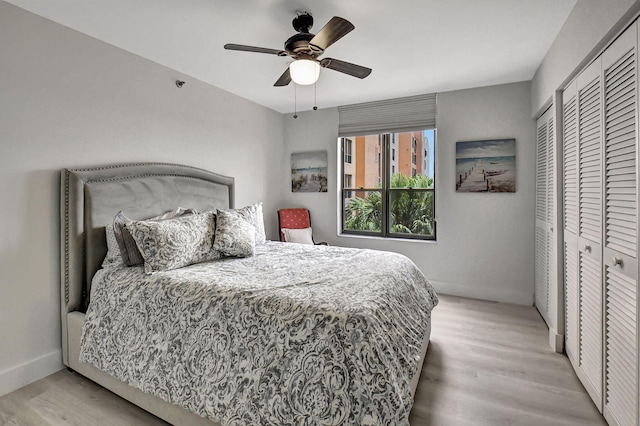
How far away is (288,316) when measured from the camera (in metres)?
1.48

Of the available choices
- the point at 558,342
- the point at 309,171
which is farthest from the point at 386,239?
the point at 558,342

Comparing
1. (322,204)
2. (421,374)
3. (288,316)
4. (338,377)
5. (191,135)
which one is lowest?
(421,374)

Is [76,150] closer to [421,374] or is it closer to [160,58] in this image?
[160,58]

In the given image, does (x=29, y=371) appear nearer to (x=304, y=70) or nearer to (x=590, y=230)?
(x=304, y=70)

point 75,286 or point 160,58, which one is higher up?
point 160,58

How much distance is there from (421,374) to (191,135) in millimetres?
3103

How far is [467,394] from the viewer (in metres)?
2.03

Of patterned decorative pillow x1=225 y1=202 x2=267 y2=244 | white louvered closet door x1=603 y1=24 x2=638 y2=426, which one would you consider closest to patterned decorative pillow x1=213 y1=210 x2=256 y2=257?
patterned decorative pillow x1=225 y1=202 x2=267 y2=244

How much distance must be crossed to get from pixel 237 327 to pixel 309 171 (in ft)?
11.1

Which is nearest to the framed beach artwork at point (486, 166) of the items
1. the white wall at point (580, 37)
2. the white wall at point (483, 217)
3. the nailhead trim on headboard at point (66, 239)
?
the white wall at point (483, 217)

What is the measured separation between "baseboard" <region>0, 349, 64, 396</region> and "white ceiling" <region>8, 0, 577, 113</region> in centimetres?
243

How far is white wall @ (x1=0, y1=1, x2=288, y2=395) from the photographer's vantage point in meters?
2.09

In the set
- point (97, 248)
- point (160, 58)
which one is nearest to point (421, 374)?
point (97, 248)

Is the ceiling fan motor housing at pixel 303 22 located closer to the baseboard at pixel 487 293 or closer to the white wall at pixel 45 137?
the white wall at pixel 45 137
